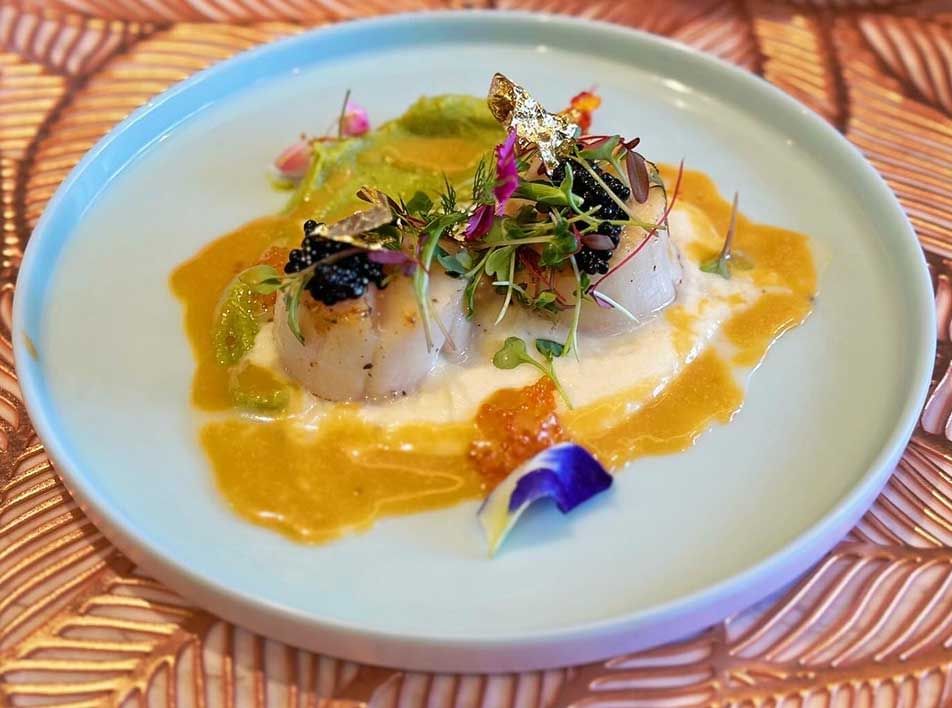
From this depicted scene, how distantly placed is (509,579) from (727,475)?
0.56 metres

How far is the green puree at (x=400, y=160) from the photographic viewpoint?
266cm

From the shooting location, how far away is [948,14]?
11.7ft

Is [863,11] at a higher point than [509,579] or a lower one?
higher

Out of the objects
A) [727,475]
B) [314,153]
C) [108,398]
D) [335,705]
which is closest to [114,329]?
[108,398]

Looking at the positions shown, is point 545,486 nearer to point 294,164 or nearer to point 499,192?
point 499,192

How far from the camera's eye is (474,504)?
75.7 inches

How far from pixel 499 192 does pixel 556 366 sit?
0.44 m

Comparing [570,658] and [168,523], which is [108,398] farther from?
[570,658]

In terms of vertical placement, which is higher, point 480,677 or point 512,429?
point 512,429

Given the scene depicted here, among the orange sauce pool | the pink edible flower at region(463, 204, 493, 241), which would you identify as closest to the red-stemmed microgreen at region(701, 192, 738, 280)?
the orange sauce pool

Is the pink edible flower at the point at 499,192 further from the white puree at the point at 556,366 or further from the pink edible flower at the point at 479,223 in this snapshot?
the white puree at the point at 556,366

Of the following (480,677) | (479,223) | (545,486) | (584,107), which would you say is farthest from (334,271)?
(584,107)

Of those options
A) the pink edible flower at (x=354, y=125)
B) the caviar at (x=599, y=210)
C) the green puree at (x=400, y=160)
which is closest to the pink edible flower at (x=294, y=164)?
the green puree at (x=400, y=160)

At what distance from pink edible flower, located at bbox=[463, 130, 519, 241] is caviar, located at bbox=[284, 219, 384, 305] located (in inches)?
11.6
